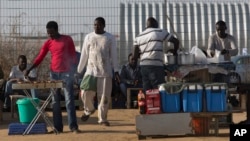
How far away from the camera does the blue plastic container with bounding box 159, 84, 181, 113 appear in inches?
426

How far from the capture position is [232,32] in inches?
703

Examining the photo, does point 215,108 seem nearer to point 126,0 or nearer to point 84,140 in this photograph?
point 84,140

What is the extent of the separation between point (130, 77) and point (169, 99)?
6.32m

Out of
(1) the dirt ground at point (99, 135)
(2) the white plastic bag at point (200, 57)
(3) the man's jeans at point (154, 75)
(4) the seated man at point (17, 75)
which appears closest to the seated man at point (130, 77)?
(4) the seated man at point (17, 75)

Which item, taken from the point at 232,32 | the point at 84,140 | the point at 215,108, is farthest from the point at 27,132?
the point at 232,32

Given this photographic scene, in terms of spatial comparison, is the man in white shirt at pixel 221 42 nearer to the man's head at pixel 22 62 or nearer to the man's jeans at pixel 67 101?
the man's jeans at pixel 67 101

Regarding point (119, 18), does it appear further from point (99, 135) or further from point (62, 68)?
point (99, 135)

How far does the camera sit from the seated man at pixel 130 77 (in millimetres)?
17000

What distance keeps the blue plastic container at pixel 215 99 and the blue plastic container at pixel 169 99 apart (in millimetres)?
476

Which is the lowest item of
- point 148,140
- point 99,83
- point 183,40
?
point 148,140

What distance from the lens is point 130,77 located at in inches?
674

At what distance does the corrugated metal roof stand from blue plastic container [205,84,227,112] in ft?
21.3

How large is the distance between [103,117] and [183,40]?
5706mm

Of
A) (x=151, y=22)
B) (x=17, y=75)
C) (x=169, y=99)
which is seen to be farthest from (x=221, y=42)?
(x=17, y=75)
